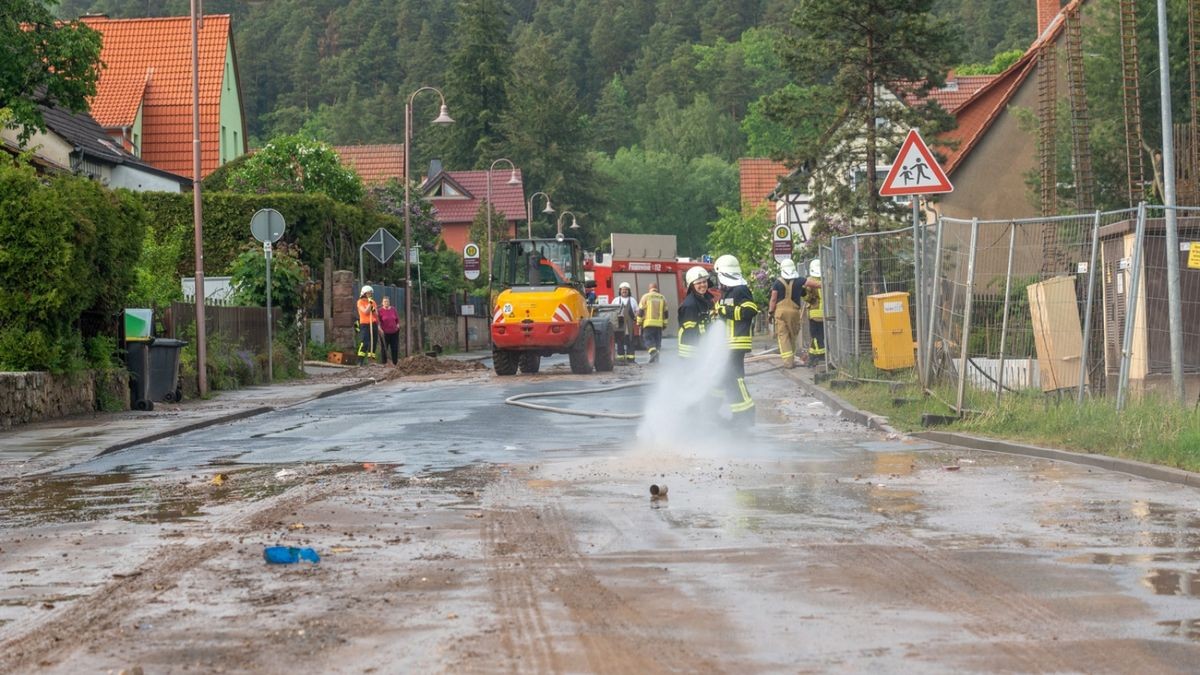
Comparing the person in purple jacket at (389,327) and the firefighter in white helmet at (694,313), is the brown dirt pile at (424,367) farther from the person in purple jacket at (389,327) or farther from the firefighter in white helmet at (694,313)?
the firefighter in white helmet at (694,313)

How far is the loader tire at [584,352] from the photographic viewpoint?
99.7 ft

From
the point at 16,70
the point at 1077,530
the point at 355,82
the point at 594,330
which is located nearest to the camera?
the point at 1077,530

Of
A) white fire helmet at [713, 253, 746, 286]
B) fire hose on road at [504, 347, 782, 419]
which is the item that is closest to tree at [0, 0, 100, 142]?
fire hose on road at [504, 347, 782, 419]

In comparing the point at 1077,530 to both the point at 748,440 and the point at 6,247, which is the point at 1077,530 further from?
the point at 6,247

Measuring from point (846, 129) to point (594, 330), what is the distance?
907 centimetres

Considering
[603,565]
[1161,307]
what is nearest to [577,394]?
[1161,307]

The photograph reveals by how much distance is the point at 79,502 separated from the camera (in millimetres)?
11062

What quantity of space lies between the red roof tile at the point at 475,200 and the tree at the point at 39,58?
65.0 meters

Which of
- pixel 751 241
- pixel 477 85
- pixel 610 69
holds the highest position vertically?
pixel 610 69

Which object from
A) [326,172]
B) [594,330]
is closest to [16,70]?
[594,330]

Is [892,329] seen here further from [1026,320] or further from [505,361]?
[505,361]

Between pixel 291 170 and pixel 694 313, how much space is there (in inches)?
1261

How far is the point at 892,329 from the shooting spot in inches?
858

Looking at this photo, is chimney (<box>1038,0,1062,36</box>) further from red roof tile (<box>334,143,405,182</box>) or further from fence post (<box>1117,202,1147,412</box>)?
fence post (<box>1117,202,1147,412</box>)
